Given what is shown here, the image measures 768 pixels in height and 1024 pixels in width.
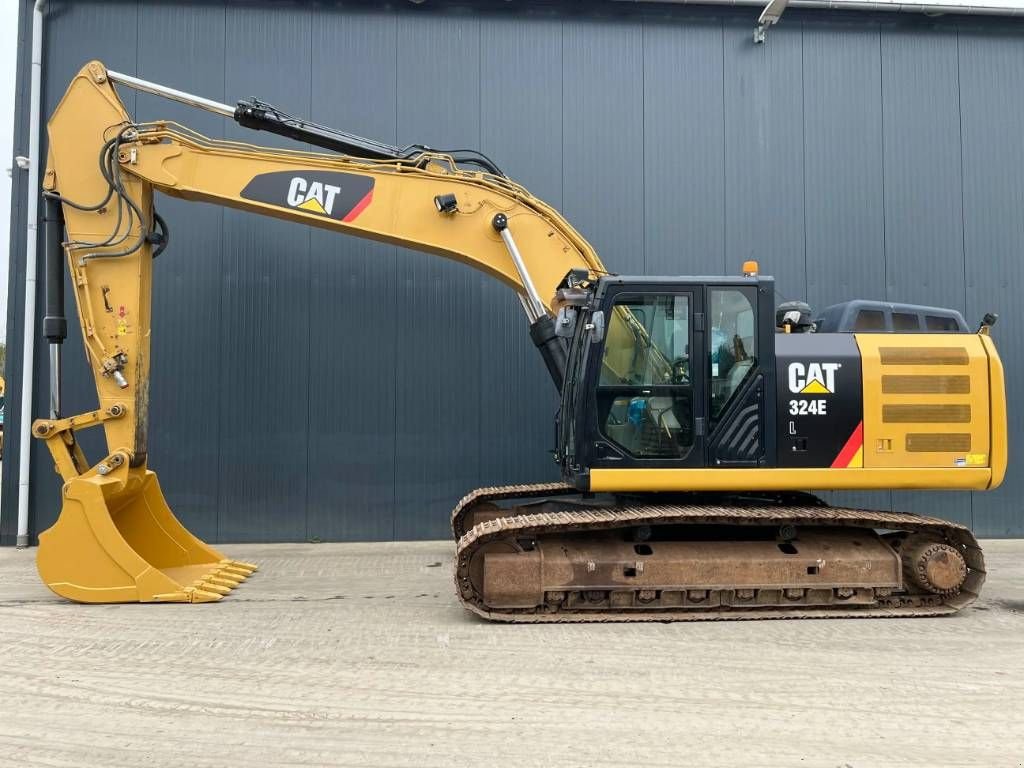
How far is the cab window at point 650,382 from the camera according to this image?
581cm

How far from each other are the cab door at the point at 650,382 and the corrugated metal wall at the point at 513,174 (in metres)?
3.65

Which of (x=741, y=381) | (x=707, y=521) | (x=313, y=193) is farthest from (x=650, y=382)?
(x=313, y=193)

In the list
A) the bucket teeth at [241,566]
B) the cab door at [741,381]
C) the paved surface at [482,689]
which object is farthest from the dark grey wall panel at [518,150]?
the cab door at [741,381]

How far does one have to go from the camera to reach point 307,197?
6887 mm

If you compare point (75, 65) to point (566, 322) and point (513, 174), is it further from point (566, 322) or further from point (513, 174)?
point (566, 322)

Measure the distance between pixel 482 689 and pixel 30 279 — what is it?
821 cm

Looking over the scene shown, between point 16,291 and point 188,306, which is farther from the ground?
point 16,291

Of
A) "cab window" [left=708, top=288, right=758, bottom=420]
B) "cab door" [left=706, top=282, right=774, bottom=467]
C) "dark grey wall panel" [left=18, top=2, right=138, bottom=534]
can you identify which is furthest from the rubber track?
"dark grey wall panel" [left=18, top=2, right=138, bottom=534]

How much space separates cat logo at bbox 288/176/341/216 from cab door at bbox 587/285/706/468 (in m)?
2.89

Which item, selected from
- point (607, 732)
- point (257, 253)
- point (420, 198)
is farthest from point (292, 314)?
point (607, 732)

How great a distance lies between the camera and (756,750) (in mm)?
3387

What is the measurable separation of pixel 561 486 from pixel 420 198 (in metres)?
3.09

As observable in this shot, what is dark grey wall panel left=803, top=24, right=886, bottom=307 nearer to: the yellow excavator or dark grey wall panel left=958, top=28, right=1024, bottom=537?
dark grey wall panel left=958, top=28, right=1024, bottom=537

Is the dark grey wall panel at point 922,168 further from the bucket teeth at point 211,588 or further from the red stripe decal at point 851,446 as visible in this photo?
the bucket teeth at point 211,588
